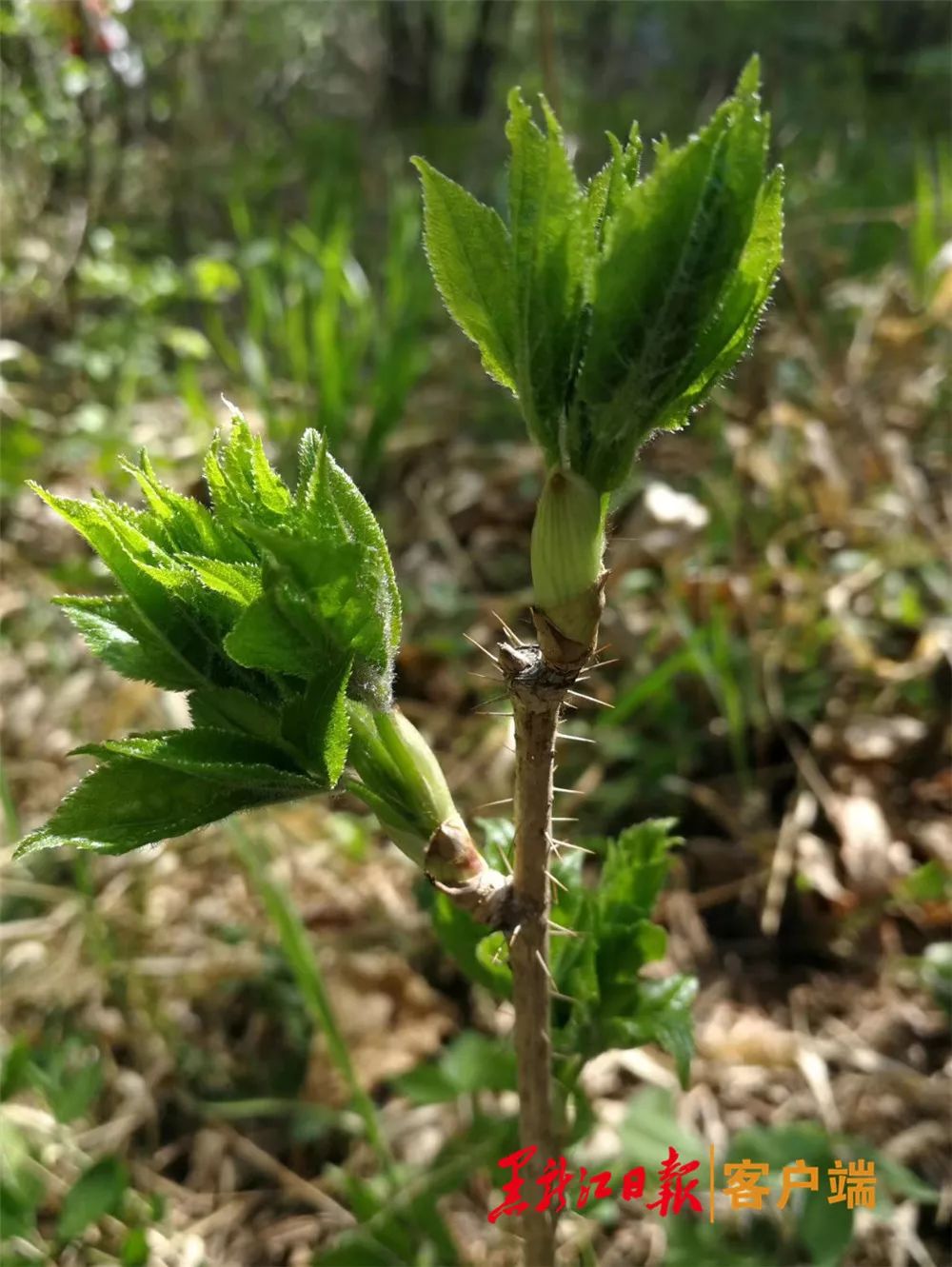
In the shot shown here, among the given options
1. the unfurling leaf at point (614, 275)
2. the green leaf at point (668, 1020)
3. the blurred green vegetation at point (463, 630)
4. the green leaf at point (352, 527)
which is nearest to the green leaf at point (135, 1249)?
the blurred green vegetation at point (463, 630)

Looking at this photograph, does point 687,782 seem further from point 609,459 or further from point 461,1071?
point 609,459

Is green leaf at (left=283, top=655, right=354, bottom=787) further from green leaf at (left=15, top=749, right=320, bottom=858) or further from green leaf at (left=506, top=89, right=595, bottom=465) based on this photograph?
green leaf at (left=506, top=89, right=595, bottom=465)

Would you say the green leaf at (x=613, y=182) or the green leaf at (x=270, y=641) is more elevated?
the green leaf at (x=613, y=182)

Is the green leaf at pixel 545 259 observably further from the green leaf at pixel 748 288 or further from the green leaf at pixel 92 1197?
the green leaf at pixel 92 1197

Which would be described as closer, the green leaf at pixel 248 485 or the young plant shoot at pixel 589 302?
the young plant shoot at pixel 589 302

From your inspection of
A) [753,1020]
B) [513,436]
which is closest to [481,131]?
[513,436]

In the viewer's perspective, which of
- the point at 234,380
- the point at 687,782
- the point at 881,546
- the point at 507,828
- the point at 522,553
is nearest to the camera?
the point at 507,828

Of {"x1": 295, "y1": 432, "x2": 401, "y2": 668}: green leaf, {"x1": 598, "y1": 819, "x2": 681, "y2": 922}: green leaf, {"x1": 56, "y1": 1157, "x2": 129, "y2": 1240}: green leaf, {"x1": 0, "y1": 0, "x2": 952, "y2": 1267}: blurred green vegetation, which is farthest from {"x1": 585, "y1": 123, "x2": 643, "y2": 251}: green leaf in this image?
{"x1": 56, "y1": 1157, "x2": 129, "y2": 1240}: green leaf
